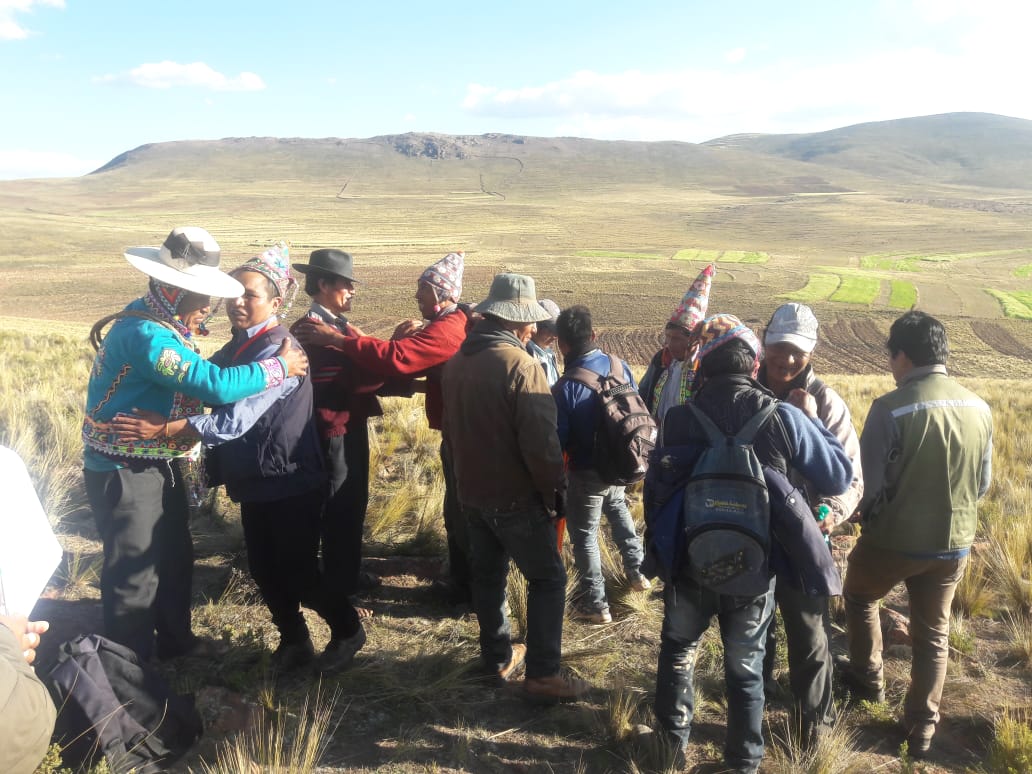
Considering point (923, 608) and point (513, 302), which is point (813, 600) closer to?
point (923, 608)

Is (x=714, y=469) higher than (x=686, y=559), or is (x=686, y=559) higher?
(x=714, y=469)

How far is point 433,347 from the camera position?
13.3ft

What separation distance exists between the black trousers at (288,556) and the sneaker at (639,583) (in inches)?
76.7

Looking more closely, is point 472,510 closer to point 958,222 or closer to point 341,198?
point 958,222

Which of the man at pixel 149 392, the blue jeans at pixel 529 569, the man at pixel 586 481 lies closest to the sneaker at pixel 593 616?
the man at pixel 586 481

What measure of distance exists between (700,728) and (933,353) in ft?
6.70

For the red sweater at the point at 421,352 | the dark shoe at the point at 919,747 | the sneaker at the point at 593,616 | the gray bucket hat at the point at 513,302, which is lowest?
the dark shoe at the point at 919,747

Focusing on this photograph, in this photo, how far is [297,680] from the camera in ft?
11.8

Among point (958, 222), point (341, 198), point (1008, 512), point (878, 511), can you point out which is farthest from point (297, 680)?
point (341, 198)

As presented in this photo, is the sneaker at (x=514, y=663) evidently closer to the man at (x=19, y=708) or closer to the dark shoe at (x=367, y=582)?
the dark shoe at (x=367, y=582)

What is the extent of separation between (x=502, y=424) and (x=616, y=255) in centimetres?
5224

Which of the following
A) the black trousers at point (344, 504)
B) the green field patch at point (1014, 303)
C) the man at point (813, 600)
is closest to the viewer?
the man at point (813, 600)

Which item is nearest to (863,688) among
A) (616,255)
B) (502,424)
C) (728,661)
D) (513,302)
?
(728,661)

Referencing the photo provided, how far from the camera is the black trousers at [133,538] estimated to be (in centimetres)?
326
